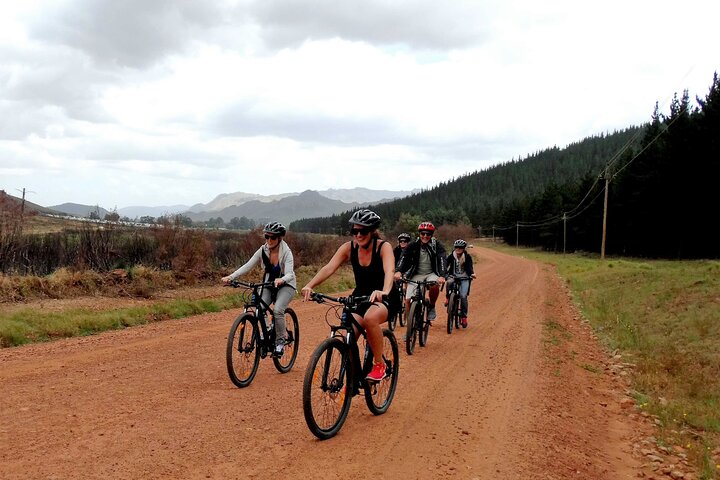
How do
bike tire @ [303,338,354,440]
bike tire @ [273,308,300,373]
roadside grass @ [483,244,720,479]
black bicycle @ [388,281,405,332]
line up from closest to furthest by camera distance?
bike tire @ [303,338,354,440], roadside grass @ [483,244,720,479], bike tire @ [273,308,300,373], black bicycle @ [388,281,405,332]

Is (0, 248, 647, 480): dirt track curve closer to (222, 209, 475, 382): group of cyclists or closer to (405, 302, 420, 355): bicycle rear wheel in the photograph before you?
(405, 302, 420, 355): bicycle rear wheel

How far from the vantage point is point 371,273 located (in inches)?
227

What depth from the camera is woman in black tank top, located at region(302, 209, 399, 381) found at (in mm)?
5602

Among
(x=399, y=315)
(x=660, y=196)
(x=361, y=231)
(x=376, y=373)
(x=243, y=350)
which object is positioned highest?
(x=660, y=196)

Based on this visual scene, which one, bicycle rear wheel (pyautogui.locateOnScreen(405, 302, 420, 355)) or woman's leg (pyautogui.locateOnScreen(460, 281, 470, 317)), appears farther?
woman's leg (pyautogui.locateOnScreen(460, 281, 470, 317))

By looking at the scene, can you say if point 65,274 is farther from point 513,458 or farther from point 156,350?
point 513,458

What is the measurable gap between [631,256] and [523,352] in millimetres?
49361

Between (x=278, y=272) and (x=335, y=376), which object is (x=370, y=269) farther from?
(x=278, y=272)

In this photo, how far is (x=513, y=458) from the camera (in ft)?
17.3

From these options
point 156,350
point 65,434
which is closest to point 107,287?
point 156,350

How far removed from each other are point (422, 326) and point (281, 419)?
521cm

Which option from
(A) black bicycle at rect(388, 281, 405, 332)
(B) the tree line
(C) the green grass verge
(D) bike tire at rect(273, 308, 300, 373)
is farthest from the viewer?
(B) the tree line

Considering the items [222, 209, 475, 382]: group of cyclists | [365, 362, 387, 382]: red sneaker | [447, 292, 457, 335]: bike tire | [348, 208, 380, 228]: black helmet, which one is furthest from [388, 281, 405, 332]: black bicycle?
[348, 208, 380, 228]: black helmet

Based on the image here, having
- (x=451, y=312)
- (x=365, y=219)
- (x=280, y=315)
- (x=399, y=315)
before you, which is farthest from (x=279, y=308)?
(x=399, y=315)
